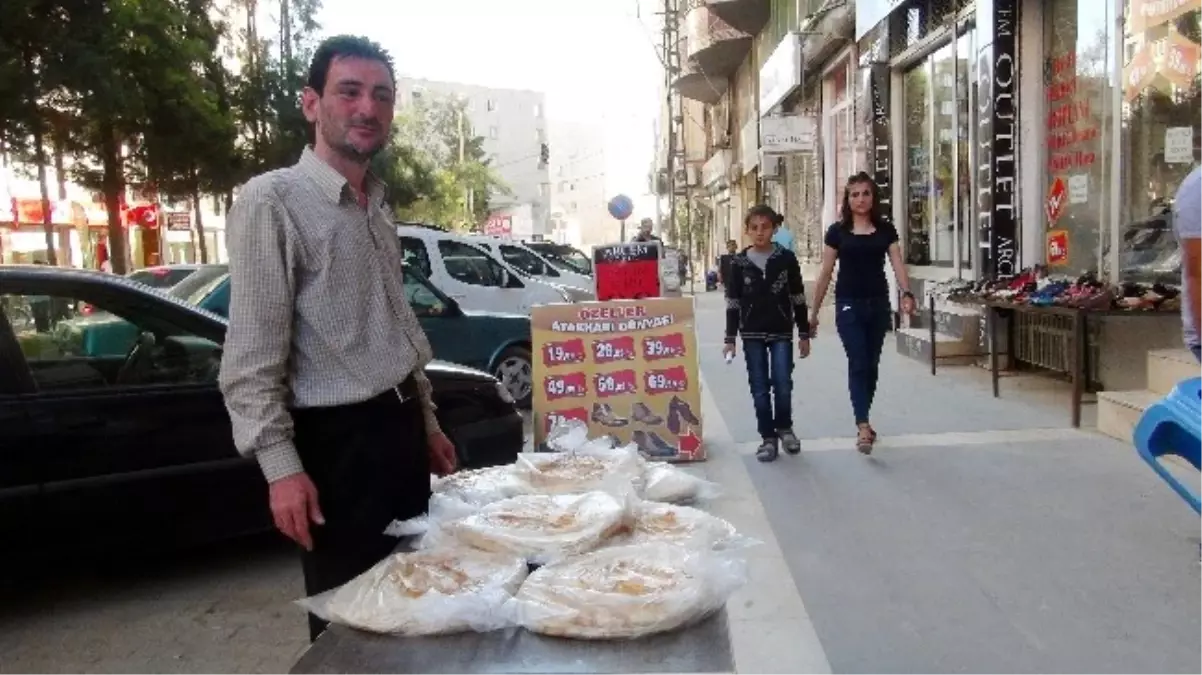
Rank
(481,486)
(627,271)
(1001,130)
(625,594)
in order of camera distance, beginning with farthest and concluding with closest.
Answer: (1001,130), (627,271), (481,486), (625,594)

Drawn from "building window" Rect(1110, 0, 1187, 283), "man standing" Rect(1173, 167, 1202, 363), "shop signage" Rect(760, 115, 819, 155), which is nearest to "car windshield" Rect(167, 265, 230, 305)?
"man standing" Rect(1173, 167, 1202, 363)

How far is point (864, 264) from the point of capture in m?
6.53

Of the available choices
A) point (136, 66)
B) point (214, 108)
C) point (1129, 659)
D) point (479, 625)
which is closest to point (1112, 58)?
point (1129, 659)

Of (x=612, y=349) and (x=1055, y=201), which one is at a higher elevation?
(x=1055, y=201)

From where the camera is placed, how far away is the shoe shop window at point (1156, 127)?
303 inches

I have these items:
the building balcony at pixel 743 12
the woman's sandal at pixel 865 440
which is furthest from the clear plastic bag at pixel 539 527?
the building balcony at pixel 743 12

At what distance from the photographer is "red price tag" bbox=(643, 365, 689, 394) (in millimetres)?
6281

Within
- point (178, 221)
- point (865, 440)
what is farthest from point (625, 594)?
point (178, 221)

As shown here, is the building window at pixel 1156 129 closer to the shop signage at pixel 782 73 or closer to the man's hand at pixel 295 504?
the man's hand at pixel 295 504

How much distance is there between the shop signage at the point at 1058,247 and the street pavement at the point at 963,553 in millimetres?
2679

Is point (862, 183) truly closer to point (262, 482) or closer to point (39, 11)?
point (262, 482)

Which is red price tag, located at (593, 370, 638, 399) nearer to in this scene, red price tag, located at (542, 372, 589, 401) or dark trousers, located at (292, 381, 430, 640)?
red price tag, located at (542, 372, 589, 401)

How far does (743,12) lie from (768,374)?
22.7 m

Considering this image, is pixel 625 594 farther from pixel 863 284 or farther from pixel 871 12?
pixel 871 12
